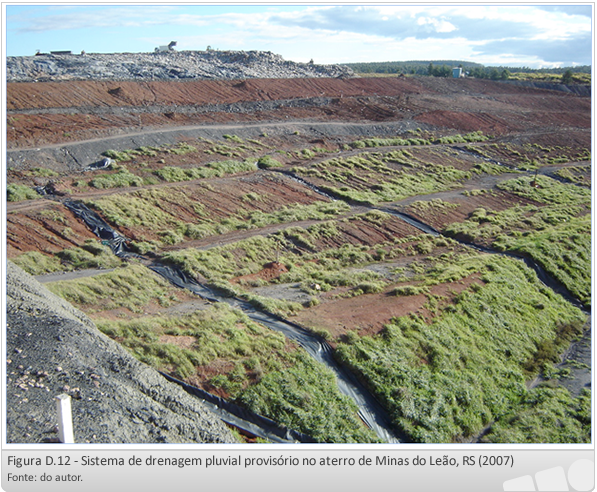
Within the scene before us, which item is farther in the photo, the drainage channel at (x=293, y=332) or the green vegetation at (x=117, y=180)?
the green vegetation at (x=117, y=180)

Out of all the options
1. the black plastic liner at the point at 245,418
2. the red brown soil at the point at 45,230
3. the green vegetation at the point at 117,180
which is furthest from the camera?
the green vegetation at the point at 117,180

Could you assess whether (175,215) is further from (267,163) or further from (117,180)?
(267,163)

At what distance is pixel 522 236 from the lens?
1243 inches

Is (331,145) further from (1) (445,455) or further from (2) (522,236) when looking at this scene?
(1) (445,455)

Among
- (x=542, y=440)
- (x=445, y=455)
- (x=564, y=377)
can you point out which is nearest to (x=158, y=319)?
(x=445, y=455)

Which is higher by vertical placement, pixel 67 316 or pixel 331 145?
pixel 331 145

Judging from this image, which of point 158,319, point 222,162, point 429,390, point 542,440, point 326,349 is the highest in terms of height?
Result: point 222,162

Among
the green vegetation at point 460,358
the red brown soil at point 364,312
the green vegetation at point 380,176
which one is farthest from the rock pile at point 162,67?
the green vegetation at point 460,358

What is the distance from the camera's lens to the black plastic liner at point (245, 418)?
41.2ft

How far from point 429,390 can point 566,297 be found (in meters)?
13.6

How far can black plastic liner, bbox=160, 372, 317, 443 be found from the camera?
12.6m

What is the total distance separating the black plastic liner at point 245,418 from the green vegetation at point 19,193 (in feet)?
57.6

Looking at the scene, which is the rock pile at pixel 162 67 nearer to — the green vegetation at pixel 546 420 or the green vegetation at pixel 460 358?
the green vegetation at pixel 460 358

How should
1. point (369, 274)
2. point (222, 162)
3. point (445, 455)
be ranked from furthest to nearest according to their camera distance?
point (222, 162) < point (369, 274) < point (445, 455)
